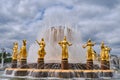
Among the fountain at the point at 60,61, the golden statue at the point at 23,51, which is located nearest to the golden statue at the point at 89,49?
the fountain at the point at 60,61

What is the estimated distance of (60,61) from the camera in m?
27.2

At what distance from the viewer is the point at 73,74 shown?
22.6m

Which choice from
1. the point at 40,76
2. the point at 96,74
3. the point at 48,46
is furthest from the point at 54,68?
the point at 48,46

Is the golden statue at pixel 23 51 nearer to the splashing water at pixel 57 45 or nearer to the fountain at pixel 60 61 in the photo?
the fountain at pixel 60 61

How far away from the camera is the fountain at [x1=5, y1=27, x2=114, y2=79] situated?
23094mm

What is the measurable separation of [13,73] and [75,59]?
7.26 metres

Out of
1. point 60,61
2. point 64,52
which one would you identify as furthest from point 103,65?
point 64,52

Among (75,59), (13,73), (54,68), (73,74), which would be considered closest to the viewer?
(73,74)

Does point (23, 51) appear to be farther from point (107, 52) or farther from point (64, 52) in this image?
point (107, 52)

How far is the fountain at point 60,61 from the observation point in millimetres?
23094

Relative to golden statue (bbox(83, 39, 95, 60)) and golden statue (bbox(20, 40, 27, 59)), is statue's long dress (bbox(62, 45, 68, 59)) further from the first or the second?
golden statue (bbox(20, 40, 27, 59))

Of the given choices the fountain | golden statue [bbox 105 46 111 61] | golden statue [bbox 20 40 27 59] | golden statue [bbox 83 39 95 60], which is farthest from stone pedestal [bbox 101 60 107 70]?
golden statue [bbox 20 40 27 59]

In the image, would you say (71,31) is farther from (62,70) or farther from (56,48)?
(62,70)

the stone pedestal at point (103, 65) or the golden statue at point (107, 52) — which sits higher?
the golden statue at point (107, 52)
